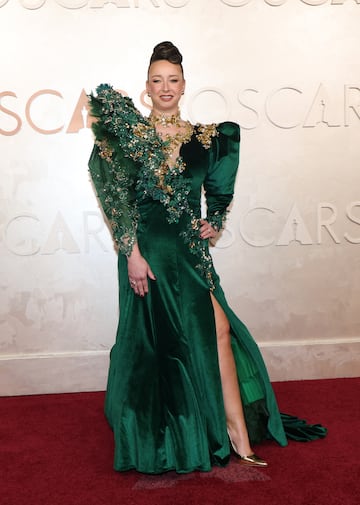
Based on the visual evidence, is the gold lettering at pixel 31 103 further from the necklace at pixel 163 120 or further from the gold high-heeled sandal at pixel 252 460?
the gold high-heeled sandal at pixel 252 460

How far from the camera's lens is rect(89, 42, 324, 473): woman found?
2648mm

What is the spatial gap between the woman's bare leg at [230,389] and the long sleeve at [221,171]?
16.7 inches

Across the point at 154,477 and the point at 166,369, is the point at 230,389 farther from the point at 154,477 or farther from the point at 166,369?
the point at 154,477

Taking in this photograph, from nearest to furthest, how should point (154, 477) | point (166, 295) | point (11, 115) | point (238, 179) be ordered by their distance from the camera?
point (154, 477) < point (166, 295) < point (11, 115) < point (238, 179)

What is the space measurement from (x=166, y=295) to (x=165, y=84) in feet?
3.00

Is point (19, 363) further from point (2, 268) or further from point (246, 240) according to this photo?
point (246, 240)

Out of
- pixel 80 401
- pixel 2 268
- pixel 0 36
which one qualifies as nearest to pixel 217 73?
pixel 0 36

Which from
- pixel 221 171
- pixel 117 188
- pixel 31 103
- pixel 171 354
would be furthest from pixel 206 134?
pixel 31 103

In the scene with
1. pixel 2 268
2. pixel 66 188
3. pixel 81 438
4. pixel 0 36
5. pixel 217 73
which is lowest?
pixel 81 438

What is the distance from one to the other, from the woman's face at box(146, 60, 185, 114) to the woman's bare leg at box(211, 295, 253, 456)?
898 mm

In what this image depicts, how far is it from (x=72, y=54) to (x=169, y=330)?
192 cm

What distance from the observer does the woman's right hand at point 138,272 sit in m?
2.70

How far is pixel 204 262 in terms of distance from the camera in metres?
2.84

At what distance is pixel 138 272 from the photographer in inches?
106
